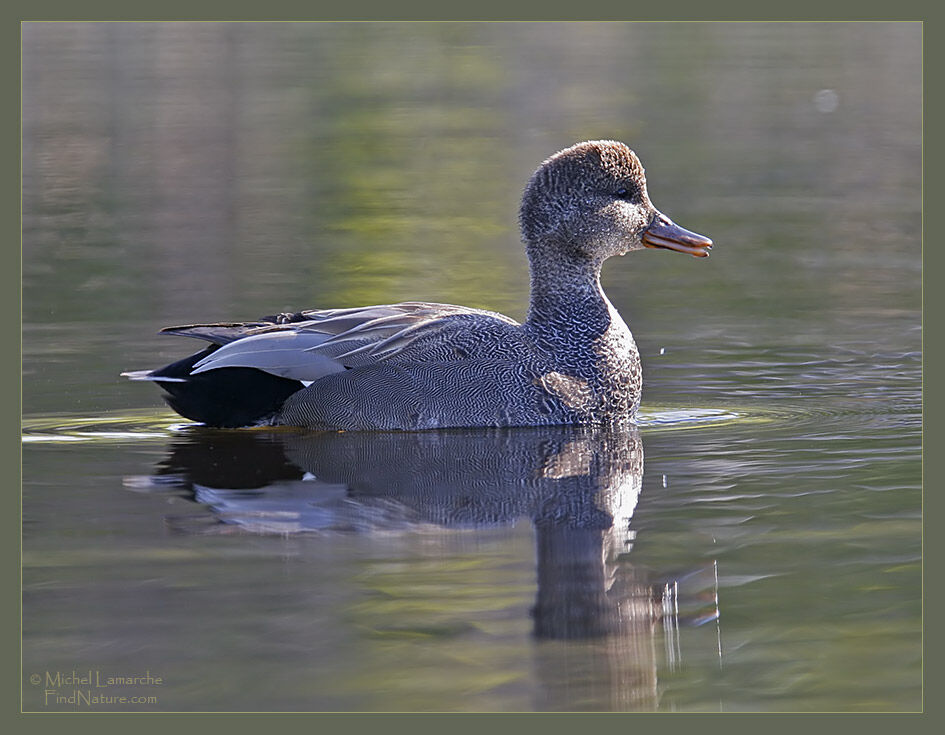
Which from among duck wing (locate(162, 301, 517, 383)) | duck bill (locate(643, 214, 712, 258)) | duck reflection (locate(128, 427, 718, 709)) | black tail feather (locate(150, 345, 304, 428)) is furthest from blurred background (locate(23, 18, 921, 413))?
duck reflection (locate(128, 427, 718, 709))

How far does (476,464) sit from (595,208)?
216 cm

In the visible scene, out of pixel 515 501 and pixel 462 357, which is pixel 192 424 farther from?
pixel 515 501

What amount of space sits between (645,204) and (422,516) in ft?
10.9

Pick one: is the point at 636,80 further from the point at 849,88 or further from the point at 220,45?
the point at 220,45

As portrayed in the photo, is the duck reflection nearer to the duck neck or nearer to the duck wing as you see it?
the duck wing

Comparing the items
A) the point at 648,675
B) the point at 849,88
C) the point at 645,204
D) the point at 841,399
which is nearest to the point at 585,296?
the point at 645,204

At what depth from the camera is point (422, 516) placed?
7.83m

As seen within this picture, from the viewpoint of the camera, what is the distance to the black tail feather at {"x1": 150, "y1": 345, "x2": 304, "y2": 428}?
9.68 meters

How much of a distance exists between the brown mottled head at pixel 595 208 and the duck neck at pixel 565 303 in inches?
2.8

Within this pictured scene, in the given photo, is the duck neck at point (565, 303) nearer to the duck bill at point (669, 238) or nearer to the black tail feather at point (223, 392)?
the duck bill at point (669, 238)

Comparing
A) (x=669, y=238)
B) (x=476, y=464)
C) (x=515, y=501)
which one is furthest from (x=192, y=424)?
(x=669, y=238)

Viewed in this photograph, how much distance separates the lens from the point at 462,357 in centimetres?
973

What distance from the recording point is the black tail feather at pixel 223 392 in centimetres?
968

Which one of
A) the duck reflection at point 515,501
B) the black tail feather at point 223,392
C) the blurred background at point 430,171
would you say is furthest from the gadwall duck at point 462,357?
the blurred background at point 430,171
